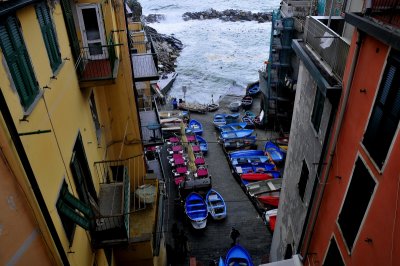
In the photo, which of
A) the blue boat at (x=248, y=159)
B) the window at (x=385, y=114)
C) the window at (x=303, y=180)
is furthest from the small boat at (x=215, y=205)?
the window at (x=385, y=114)

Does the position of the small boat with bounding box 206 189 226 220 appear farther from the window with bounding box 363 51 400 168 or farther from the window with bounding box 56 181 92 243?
the window with bounding box 363 51 400 168

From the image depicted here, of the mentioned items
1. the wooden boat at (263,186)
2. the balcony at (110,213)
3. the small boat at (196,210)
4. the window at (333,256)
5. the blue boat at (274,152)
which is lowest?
the blue boat at (274,152)

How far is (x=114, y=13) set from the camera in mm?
14672

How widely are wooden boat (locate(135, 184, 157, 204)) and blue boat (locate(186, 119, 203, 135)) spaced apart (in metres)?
21.1

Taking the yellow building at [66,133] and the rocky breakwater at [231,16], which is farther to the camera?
the rocky breakwater at [231,16]

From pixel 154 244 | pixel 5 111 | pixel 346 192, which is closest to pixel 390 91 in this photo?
pixel 346 192

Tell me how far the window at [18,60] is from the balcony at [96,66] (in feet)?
11.6

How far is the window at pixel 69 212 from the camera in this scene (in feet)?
26.2

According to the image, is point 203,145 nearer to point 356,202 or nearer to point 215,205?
point 215,205

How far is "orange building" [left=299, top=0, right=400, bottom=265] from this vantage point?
675 cm

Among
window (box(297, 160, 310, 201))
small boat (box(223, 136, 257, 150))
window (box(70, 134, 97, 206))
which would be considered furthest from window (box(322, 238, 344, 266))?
small boat (box(223, 136, 257, 150))

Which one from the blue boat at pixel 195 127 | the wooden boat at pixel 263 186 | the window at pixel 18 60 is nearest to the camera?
the window at pixel 18 60

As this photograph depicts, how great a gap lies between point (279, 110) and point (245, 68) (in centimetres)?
3222

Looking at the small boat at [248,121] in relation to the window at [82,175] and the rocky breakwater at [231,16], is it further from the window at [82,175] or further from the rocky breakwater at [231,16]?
the rocky breakwater at [231,16]
